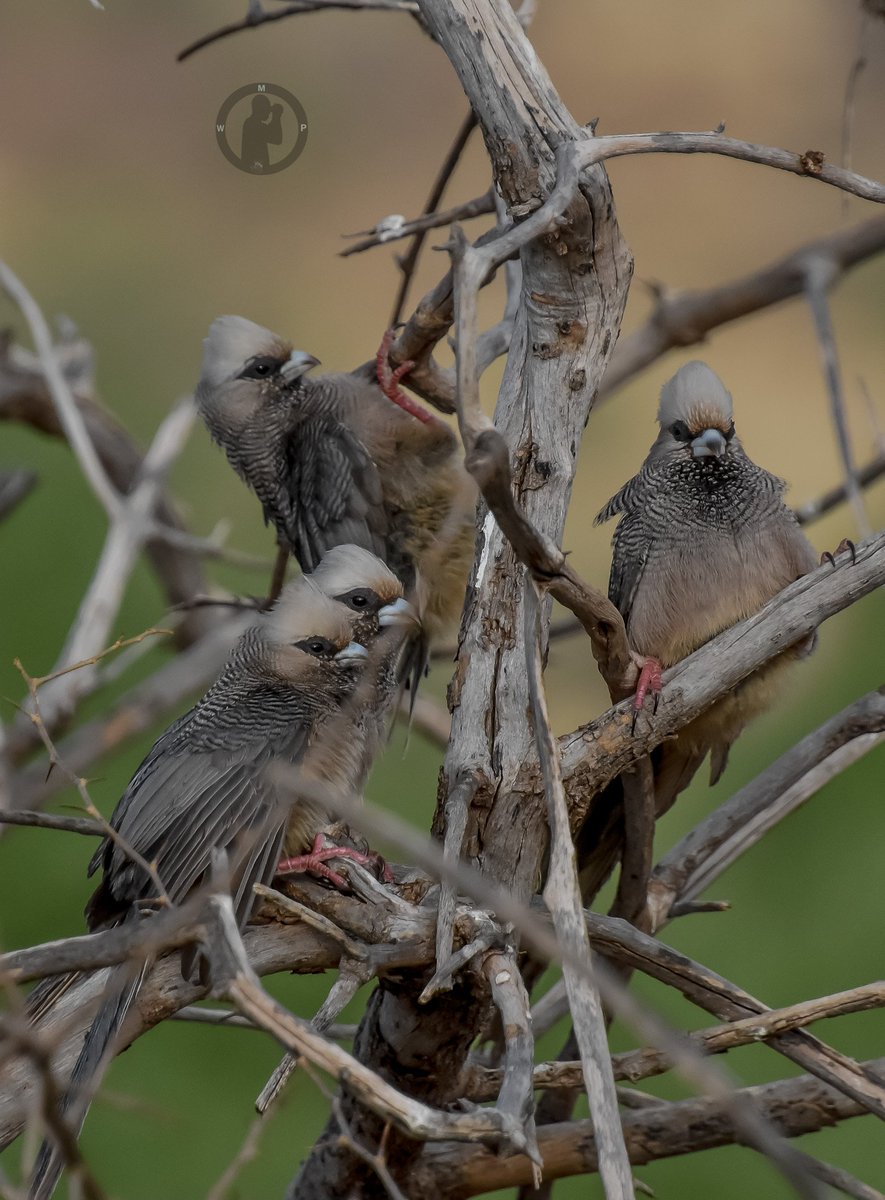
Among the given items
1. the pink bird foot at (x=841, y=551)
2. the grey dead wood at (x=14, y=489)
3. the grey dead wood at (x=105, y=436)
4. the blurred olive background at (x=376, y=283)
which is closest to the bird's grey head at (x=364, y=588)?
the pink bird foot at (x=841, y=551)

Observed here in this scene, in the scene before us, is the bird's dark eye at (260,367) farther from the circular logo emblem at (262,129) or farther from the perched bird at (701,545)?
the perched bird at (701,545)

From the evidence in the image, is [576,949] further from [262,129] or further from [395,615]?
[262,129]

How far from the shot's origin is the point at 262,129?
2670 mm

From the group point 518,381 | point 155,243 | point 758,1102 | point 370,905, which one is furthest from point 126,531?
point 155,243

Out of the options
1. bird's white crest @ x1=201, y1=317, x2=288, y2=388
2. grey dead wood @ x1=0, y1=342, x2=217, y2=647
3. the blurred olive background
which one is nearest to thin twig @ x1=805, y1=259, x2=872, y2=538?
bird's white crest @ x1=201, y1=317, x2=288, y2=388

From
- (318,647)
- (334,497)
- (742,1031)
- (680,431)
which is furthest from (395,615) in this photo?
(742,1031)

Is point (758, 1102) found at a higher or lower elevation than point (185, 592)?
lower

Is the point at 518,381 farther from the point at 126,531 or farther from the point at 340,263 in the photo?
the point at 340,263

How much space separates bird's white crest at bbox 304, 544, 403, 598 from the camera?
2670 millimetres

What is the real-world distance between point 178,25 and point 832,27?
3568mm

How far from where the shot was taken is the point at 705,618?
253 centimetres

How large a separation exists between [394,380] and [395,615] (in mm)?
688

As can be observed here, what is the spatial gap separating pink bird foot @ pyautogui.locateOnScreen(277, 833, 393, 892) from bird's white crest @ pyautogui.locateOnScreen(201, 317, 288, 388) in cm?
138

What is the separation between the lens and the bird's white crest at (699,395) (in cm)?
263
